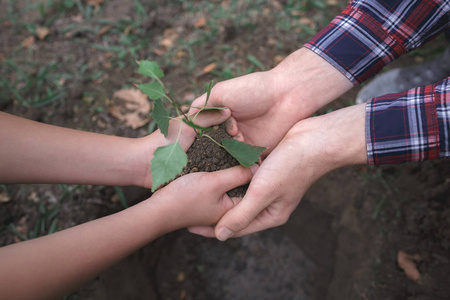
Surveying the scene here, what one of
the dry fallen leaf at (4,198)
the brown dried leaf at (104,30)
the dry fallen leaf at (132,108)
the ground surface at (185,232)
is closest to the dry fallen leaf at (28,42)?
the ground surface at (185,232)

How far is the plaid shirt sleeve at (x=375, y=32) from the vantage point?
1.82m

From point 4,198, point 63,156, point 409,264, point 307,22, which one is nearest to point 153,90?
point 63,156

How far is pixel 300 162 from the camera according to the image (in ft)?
5.74

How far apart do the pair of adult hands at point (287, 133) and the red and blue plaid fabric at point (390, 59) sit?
8 cm

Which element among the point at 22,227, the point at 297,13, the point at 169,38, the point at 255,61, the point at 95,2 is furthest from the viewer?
the point at 95,2

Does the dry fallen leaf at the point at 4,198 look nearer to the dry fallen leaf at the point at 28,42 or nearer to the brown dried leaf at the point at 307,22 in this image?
the dry fallen leaf at the point at 28,42

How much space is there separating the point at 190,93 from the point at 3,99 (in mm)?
→ 1687

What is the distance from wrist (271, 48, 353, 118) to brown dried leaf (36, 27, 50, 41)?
2.62m

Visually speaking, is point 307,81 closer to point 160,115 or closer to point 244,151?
point 244,151

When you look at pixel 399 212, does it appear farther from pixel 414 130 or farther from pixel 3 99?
pixel 3 99

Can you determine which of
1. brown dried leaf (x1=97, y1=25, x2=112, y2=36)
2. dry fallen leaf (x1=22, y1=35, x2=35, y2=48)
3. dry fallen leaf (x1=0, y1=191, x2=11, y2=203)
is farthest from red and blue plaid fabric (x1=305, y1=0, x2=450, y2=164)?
dry fallen leaf (x1=22, y1=35, x2=35, y2=48)

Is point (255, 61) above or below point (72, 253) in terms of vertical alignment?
above

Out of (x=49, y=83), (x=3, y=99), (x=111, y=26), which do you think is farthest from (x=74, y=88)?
(x=111, y=26)

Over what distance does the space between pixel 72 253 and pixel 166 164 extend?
0.70 m
